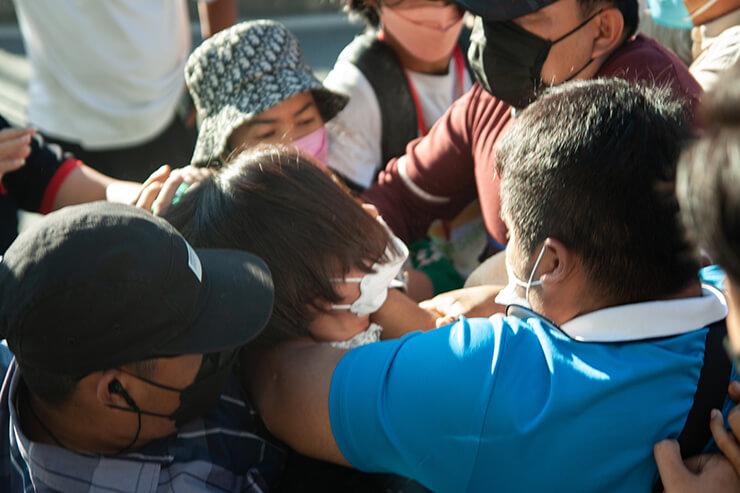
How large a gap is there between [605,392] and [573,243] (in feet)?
0.87

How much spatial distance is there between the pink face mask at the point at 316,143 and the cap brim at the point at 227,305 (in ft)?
3.70

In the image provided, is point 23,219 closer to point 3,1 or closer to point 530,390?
point 530,390

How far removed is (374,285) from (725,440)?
0.80 meters

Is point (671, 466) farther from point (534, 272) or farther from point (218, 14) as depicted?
point (218, 14)

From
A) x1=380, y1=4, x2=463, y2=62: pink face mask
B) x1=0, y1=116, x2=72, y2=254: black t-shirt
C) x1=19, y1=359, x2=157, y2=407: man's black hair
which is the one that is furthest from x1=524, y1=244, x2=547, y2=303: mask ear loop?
x1=0, y1=116, x2=72, y2=254: black t-shirt

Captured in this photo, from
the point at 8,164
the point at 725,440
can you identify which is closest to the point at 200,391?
the point at 725,440

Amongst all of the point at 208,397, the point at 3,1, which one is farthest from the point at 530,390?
the point at 3,1

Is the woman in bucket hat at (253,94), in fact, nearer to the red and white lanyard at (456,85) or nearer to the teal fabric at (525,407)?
the red and white lanyard at (456,85)

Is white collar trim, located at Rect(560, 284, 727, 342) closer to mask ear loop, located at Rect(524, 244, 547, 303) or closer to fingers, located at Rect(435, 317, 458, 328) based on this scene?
mask ear loop, located at Rect(524, 244, 547, 303)

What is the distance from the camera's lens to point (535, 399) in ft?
4.83

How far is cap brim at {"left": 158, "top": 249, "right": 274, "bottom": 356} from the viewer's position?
5.24 feet

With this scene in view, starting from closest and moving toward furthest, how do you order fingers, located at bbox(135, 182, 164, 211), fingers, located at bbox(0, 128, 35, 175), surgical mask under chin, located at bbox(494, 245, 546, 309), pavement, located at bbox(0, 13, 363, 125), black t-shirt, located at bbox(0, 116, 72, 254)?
surgical mask under chin, located at bbox(494, 245, 546, 309) → fingers, located at bbox(135, 182, 164, 211) → fingers, located at bbox(0, 128, 35, 175) → black t-shirt, located at bbox(0, 116, 72, 254) → pavement, located at bbox(0, 13, 363, 125)

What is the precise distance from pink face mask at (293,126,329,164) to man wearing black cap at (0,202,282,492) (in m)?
1.13

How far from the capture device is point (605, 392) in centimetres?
145
